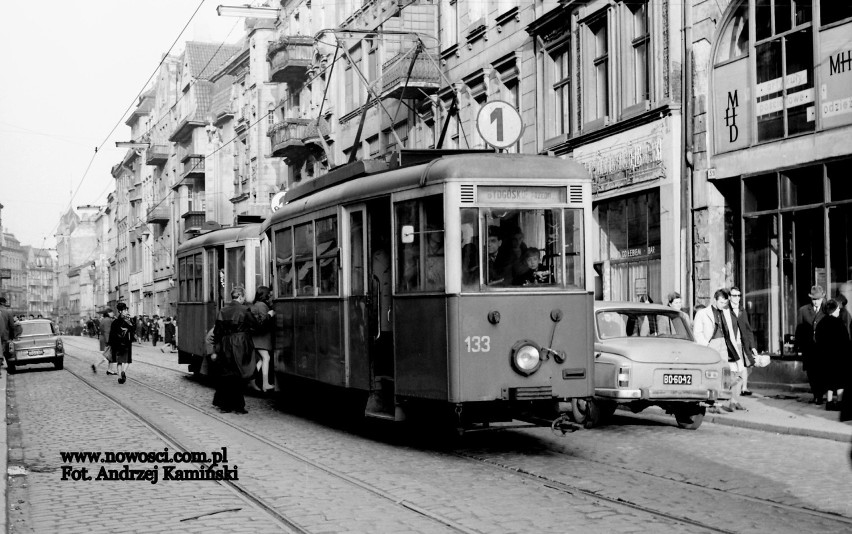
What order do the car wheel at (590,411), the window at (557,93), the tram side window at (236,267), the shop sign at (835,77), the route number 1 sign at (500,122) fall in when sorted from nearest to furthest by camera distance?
1. the car wheel at (590,411)
2. the shop sign at (835,77)
3. the route number 1 sign at (500,122)
4. the tram side window at (236,267)
5. the window at (557,93)

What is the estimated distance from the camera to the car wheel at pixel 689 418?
46.5ft

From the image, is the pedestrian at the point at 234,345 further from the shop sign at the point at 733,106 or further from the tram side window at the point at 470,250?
the shop sign at the point at 733,106

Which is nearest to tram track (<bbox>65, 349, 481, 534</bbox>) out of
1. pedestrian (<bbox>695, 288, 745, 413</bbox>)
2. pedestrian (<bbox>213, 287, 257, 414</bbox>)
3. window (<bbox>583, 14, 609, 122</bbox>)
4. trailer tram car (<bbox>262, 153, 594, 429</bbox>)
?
pedestrian (<bbox>213, 287, 257, 414</bbox>)

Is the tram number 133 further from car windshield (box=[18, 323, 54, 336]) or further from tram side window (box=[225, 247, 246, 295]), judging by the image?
car windshield (box=[18, 323, 54, 336])

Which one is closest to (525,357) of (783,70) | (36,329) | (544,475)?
(544,475)

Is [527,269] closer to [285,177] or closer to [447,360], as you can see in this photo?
[447,360]

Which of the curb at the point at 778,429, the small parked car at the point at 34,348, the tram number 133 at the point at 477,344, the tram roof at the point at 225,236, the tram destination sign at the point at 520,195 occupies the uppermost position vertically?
the tram roof at the point at 225,236

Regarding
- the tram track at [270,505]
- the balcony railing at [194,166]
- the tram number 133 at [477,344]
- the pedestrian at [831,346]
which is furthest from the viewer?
the balcony railing at [194,166]

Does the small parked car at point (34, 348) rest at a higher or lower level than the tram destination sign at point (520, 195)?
lower

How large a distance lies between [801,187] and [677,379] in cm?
674

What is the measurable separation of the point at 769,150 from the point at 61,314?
159654 mm

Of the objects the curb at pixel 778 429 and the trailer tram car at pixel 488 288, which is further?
the curb at pixel 778 429

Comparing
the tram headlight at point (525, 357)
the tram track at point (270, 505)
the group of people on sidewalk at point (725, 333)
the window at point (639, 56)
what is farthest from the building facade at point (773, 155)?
the tram track at point (270, 505)

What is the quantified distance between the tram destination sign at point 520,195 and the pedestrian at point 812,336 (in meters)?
6.60
